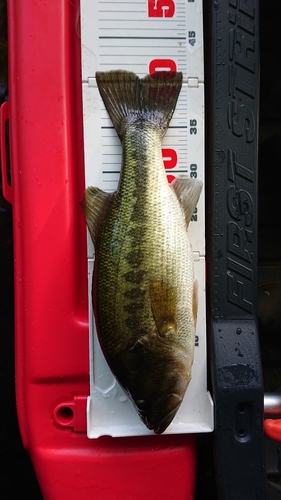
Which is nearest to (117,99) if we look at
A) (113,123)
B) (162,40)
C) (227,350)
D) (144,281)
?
(113,123)

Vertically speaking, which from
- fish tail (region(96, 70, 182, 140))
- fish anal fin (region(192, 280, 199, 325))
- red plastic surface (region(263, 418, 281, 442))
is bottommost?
red plastic surface (region(263, 418, 281, 442))

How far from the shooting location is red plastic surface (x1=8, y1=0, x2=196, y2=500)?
0.96 metres

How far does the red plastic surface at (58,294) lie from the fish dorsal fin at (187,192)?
250 mm

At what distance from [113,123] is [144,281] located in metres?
0.41

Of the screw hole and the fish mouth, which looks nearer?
the fish mouth

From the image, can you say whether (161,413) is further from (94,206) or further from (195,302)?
(94,206)

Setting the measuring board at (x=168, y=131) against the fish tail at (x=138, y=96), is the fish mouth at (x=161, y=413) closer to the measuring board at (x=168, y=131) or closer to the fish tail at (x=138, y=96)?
the measuring board at (x=168, y=131)

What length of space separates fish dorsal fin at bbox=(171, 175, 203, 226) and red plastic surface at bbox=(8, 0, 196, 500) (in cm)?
25

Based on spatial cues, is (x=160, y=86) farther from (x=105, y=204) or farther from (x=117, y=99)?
(x=105, y=204)

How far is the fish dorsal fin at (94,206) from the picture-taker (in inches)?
36.0

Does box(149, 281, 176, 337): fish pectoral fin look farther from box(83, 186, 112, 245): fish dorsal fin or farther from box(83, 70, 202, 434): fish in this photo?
box(83, 186, 112, 245): fish dorsal fin

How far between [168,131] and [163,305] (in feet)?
1.48

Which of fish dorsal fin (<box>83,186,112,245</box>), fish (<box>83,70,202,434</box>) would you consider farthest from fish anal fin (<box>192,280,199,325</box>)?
fish dorsal fin (<box>83,186,112,245</box>)

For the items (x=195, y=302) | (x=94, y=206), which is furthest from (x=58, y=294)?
(x=195, y=302)
